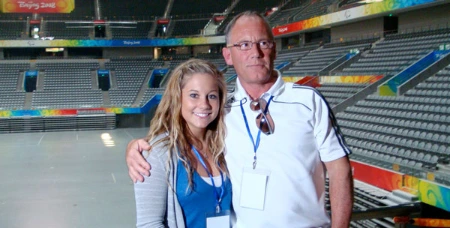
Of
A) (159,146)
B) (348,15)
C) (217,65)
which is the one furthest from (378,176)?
(348,15)

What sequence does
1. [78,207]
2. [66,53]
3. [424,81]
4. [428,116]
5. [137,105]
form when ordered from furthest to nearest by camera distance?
[66,53]
[137,105]
[424,81]
[428,116]
[78,207]

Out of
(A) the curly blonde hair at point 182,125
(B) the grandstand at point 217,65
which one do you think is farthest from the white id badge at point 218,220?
(B) the grandstand at point 217,65

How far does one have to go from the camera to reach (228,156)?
1560 millimetres

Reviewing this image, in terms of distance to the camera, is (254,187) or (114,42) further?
(114,42)

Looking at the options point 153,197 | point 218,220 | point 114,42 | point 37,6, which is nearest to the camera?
point 153,197

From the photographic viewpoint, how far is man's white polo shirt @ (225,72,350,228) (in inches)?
56.9

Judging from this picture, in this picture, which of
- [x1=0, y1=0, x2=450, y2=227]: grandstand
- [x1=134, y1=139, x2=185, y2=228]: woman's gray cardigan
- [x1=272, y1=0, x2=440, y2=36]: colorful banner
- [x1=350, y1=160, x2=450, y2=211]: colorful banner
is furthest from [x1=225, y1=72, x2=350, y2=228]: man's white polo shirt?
[x1=272, y1=0, x2=440, y2=36]: colorful banner

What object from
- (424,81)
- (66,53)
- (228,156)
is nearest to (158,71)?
(66,53)

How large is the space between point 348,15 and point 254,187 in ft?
49.9

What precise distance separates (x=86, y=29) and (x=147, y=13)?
376cm

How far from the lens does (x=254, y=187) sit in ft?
4.77

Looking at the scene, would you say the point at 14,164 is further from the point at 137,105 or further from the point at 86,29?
the point at 86,29

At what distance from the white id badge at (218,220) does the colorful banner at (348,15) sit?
11814 mm

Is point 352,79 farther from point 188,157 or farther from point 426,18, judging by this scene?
point 188,157
